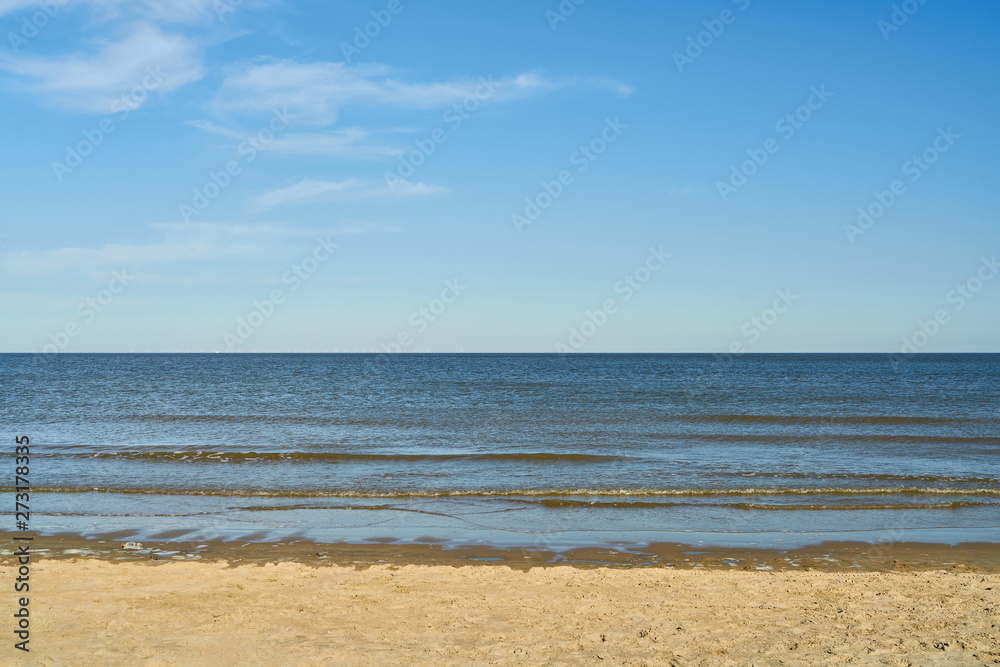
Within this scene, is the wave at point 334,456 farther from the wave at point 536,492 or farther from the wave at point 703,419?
the wave at point 703,419

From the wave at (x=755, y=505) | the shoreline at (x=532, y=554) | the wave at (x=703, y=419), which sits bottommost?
the shoreline at (x=532, y=554)

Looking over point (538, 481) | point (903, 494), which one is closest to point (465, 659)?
point (538, 481)

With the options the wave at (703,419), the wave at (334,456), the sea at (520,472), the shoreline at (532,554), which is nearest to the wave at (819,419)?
the wave at (703,419)

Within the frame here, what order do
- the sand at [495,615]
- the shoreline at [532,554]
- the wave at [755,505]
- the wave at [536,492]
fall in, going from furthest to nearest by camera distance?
the wave at [536,492] → the wave at [755,505] → the shoreline at [532,554] → the sand at [495,615]

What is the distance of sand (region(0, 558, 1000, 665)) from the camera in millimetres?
7008

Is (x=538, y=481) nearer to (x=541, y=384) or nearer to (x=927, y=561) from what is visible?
(x=927, y=561)

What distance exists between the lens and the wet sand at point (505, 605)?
706 centimetres

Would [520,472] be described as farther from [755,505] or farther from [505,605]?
[505,605]

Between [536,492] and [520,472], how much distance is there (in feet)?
8.21

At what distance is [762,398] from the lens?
137 feet

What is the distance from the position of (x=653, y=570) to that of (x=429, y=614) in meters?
3.59

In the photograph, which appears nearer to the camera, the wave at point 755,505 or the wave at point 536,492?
the wave at point 755,505

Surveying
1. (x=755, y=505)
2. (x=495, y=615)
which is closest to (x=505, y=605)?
(x=495, y=615)

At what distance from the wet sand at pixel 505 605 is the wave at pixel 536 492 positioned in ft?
14.3
